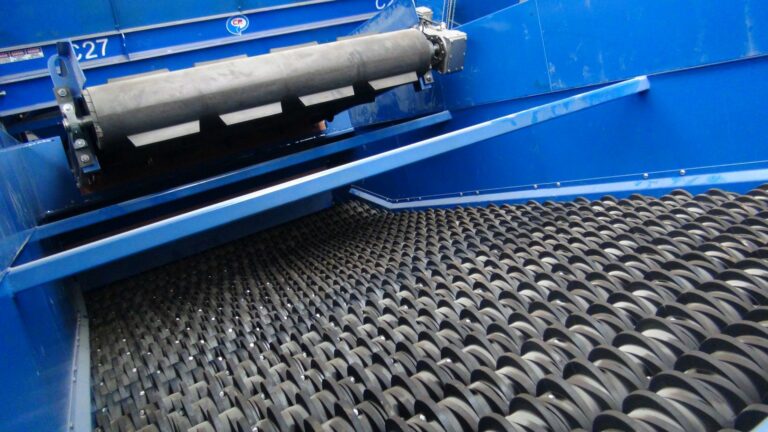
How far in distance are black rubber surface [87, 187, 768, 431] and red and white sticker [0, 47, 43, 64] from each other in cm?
259

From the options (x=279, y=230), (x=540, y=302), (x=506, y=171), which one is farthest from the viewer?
(x=279, y=230)

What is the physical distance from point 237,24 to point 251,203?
3.29 metres

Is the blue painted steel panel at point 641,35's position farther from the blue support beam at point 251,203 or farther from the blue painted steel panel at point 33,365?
the blue painted steel panel at point 33,365

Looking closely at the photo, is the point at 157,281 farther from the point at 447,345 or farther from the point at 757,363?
the point at 757,363

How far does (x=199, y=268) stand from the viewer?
3.59 metres

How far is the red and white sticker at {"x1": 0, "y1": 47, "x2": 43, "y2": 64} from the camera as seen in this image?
4039 millimetres

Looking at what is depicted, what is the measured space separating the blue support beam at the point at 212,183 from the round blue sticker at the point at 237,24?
1.63 m

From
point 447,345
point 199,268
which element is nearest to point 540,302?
point 447,345

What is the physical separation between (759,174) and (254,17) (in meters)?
4.13

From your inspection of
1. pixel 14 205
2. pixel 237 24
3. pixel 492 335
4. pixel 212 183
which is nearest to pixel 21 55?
pixel 237 24

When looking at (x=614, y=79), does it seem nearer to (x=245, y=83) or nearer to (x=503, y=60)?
(x=503, y=60)

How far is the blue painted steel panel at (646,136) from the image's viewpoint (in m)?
2.00

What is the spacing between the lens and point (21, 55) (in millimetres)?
4074

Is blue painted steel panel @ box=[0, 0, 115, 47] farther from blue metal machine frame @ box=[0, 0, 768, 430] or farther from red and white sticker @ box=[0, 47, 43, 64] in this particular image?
blue metal machine frame @ box=[0, 0, 768, 430]
